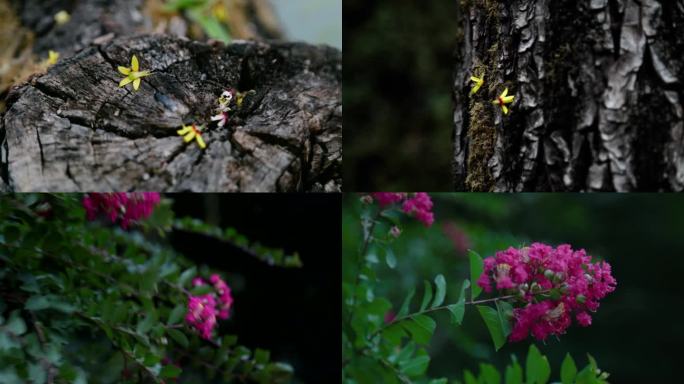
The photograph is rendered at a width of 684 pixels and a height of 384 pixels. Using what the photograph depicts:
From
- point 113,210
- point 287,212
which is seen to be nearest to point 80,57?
point 113,210

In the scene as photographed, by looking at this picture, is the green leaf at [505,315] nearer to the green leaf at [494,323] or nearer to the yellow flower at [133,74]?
the green leaf at [494,323]

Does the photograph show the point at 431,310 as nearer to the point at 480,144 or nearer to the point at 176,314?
the point at 480,144

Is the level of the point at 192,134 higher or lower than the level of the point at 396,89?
lower

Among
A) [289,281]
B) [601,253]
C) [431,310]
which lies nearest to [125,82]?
[431,310]

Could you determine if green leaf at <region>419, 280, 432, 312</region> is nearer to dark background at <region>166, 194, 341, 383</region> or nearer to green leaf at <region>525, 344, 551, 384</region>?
green leaf at <region>525, 344, 551, 384</region>

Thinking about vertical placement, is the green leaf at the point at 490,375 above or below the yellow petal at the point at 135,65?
below

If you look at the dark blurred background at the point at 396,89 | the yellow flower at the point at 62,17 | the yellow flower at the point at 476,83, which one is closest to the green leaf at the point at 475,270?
the yellow flower at the point at 476,83
